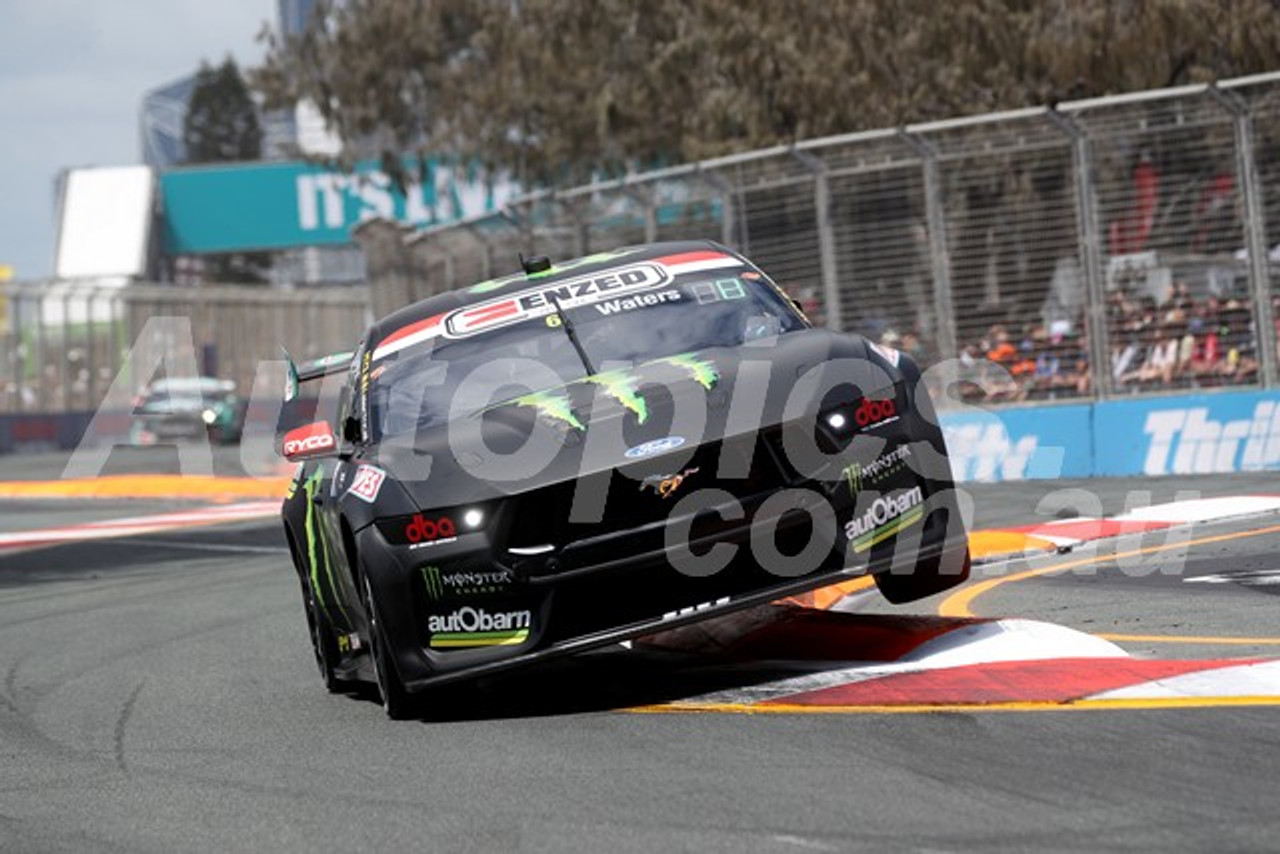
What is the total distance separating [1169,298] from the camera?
663 inches

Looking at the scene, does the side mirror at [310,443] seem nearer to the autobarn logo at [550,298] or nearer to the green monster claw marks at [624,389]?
the autobarn logo at [550,298]

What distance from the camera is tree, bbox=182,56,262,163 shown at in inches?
4788

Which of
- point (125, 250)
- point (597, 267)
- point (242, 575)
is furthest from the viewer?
point (125, 250)

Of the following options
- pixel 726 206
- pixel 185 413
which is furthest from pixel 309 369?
pixel 185 413

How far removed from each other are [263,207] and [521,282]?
59.1 meters

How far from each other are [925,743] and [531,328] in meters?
2.97

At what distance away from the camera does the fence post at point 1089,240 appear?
56.0ft

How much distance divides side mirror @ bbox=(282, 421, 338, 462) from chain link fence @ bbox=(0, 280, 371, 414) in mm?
35864

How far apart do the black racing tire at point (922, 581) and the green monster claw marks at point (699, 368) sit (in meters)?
0.85

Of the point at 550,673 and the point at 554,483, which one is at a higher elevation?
the point at 554,483

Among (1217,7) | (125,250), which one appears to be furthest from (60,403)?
(1217,7)

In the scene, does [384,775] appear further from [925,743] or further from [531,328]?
[531,328]

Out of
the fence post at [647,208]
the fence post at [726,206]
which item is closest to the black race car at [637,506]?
the fence post at [726,206]

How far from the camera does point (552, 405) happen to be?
745 cm
